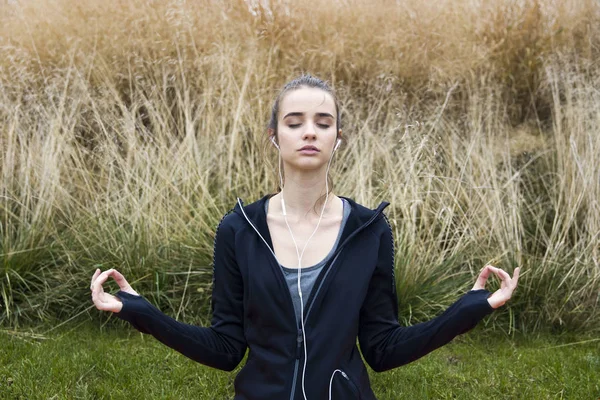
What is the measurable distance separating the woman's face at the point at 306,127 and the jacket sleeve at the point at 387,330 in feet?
1.12

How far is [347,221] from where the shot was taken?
7.16 feet

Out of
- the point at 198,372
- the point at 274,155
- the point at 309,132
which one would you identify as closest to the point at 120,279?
the point at 309,132

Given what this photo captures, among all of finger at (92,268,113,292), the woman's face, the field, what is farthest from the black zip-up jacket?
the field

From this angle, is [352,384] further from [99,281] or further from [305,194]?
[99,281]

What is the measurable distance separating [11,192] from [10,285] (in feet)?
2.10

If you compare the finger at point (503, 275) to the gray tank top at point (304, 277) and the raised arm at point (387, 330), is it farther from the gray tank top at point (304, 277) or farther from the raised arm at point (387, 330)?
the gray tank top at point (304, 277)

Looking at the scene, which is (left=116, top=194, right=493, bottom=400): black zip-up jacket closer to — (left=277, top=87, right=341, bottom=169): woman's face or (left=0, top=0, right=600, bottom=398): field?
(left=277, top=87, right=341, bottom=169): woman's face

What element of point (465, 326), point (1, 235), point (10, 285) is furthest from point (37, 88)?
point (465, 326)

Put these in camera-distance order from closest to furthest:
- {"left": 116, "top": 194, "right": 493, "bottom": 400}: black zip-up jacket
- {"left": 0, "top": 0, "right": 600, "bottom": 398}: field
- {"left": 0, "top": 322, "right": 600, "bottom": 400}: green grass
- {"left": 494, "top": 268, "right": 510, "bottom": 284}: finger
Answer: {"left": 494, "top": 268, "right": 510, "bottom": 284}: finger < {"left": 116, "top": 194, "right": 493, "bottom": 400}: black zip-up jacket < {"left": 0, "top": 322, "right": 600, "bottom": 400}: green grass < {"left": 0, "top": 0, "right": 600, "bottom": 398}: field

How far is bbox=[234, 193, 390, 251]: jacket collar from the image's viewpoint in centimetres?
215

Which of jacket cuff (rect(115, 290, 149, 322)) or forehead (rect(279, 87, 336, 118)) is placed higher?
forehead (rect(279, 87, 336, 118))

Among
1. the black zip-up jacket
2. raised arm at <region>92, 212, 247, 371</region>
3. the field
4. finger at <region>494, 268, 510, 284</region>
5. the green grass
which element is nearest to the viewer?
finger at <region>494, 268, 510, 284</region>

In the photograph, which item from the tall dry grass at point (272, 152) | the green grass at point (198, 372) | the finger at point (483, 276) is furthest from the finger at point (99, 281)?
the tall dry grass at point (272, 152)

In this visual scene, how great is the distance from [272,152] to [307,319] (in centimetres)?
125
